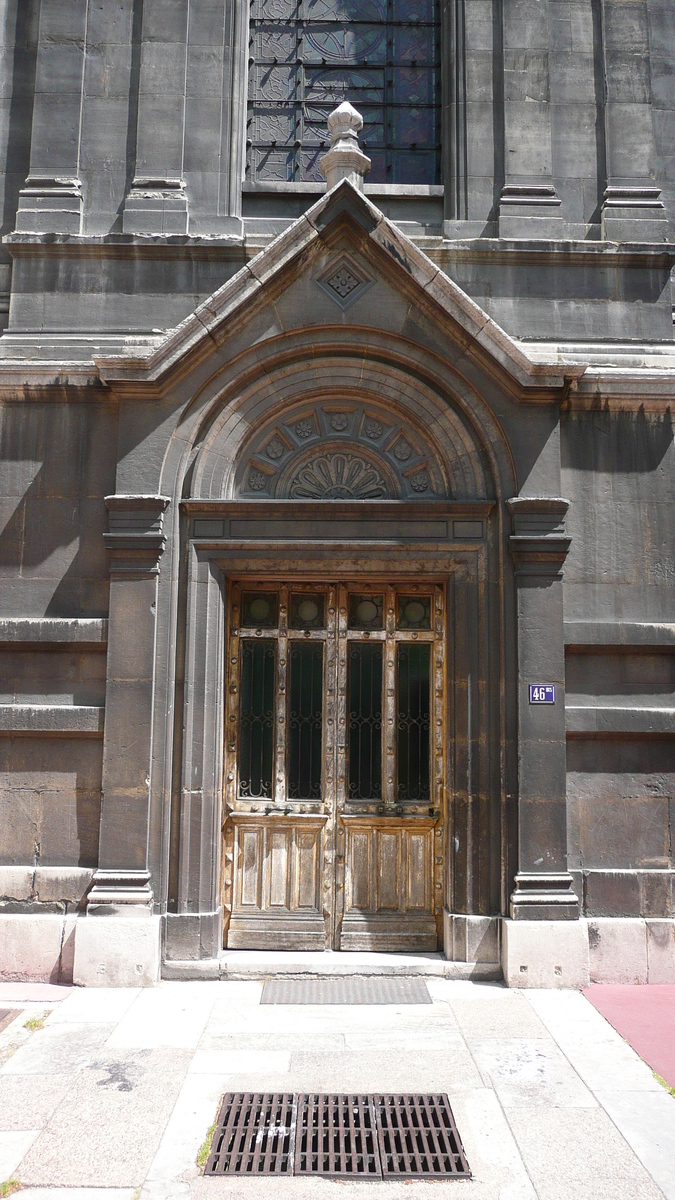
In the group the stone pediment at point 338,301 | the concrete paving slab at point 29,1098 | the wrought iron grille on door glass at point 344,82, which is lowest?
the concrete paving slab at point 29,1098

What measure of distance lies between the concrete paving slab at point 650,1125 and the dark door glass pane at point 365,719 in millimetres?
3275

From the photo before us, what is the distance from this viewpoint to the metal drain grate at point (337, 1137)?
4566 mm

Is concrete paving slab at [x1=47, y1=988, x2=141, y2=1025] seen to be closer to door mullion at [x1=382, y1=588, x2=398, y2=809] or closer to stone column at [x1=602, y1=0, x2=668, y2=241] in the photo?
door mullion at [x1=382, y1=588, x2=398, y2=809]

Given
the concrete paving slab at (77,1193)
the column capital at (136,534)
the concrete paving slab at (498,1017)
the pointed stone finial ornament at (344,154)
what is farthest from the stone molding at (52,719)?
the pointed stone finial ornament at (344,154)

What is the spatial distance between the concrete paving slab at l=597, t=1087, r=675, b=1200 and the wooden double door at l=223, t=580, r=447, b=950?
2715mm

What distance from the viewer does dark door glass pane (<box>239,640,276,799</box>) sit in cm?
798

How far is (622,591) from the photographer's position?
7980 millimetres

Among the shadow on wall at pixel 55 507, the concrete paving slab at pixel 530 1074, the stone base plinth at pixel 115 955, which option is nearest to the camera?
the concrete paving slab at pixel 530 1074

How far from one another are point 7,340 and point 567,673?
600cm

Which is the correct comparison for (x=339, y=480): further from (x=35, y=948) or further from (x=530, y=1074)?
(x=530, y=1074)

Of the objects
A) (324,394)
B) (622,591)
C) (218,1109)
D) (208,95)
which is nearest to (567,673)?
(622,591)

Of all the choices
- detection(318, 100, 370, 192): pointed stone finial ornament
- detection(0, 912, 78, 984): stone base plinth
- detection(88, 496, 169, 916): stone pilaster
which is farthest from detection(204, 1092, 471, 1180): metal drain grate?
detection(318, 100, 370, 192): pointed stone finial ornament

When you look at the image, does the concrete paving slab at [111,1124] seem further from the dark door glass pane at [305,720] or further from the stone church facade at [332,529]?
the dark door glass pane at [305,720]

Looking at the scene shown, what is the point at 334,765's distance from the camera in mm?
7934
